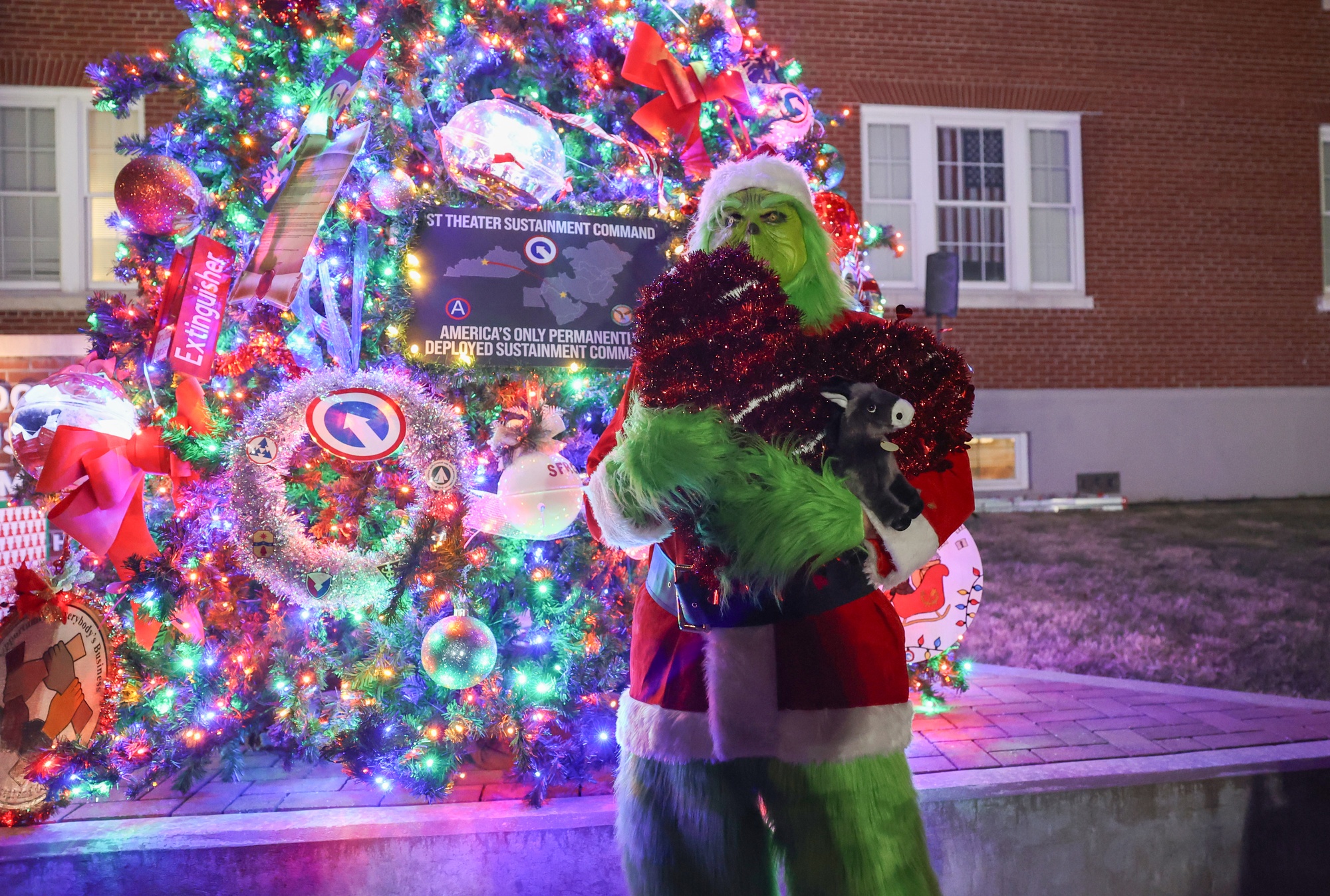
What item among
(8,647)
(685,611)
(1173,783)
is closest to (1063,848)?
(1173,783)

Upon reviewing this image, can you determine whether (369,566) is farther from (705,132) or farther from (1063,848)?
(1063,848)

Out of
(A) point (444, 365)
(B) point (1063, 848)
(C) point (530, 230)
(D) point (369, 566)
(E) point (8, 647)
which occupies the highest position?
(C) point (530, 230)

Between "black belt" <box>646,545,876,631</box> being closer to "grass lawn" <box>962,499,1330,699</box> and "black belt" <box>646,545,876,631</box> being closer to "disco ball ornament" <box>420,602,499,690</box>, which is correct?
"disco ball ornament" <box>420,602,499,690</box>

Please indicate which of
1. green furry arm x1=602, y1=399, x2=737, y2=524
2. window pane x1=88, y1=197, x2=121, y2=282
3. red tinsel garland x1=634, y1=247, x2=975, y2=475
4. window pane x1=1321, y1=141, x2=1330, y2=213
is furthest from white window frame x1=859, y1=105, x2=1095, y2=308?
green furry arm x1=602, y1=399, x2=737, y2=524

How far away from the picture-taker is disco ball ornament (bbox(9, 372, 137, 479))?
2943 millimetres

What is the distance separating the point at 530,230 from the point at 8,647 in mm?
2152

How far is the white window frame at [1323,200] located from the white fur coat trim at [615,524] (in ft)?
41.5

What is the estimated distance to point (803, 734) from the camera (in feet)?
5.27

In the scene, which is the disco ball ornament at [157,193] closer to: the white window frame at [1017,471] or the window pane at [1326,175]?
the white window frame at [1017,471]

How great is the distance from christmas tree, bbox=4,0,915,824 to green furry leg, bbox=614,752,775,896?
4.14ft

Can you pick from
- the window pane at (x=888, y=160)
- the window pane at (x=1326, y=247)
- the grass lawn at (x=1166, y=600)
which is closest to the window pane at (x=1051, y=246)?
the window pane at (x=888, y=160)

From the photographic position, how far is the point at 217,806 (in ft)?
9.40

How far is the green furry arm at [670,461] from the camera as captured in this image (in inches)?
59.0

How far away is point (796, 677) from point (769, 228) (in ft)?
2.92
